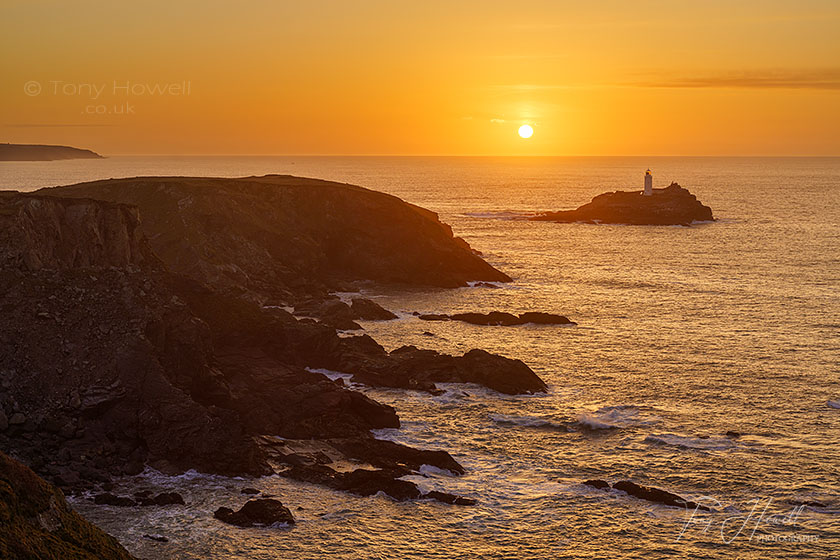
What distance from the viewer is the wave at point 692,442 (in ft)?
139

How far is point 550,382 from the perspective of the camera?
54.2 metres

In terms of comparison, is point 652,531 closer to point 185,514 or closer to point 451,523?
point 451,523

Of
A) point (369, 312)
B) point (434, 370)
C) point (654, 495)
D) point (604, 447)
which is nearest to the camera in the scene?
point (654, 495)

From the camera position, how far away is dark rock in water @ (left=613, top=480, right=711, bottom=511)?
35562 millimetres

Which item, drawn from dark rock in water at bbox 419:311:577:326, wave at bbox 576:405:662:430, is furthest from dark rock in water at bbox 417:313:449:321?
wave at bbox 576:405:662:430

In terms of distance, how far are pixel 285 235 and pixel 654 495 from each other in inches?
2653

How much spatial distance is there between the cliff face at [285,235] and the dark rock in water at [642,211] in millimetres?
79990

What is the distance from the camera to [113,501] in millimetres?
34062

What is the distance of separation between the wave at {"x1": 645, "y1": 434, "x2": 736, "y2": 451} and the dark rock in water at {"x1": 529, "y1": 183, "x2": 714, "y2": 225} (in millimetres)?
136131

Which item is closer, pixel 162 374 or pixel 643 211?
pixel 162 374

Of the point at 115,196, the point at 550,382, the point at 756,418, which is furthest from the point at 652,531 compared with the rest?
the point at 115,196

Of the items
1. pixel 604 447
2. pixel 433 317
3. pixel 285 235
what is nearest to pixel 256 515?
pixel 604 447

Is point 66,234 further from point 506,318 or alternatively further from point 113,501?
point 506,318

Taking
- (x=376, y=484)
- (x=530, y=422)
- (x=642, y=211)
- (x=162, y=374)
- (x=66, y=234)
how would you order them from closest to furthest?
1. (x=376, y=484)
2. (x=162, y=374)
3. (x=530, y=422)
4. (x=66, y=234)
5. (x=642, y=211)
